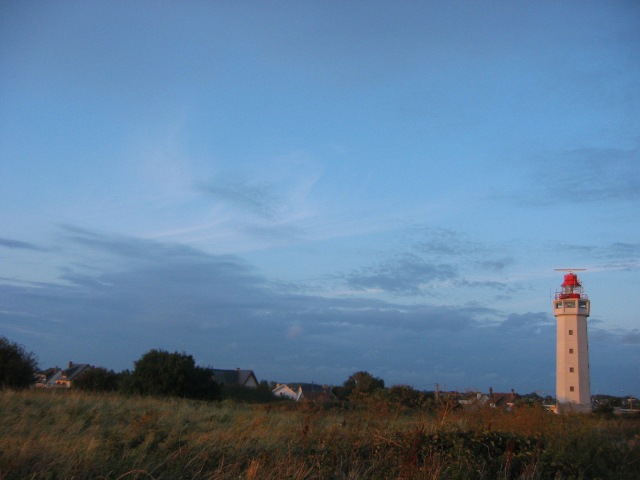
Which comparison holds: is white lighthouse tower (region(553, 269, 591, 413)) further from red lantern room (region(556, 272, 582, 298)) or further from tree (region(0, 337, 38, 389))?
tree (region(0, 337, 38, 389))

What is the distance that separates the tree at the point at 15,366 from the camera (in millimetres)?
26750

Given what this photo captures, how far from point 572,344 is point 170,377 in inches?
1167

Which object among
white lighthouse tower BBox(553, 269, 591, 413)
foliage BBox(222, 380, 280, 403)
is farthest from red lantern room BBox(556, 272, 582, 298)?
foliage BBox(222, 380, 280, 403)

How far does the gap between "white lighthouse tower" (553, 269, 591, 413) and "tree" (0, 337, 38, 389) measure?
34.6 metres

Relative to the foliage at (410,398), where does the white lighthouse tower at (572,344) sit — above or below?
above

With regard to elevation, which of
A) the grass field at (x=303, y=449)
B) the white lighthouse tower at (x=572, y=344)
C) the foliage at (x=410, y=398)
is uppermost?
the white lighthouse tower at (x=572, y=344)

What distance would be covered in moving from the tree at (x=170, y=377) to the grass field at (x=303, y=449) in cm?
1766

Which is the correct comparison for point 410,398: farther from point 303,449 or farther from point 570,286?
point 570,286

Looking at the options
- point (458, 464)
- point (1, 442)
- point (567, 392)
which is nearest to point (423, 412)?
point (458, 464)

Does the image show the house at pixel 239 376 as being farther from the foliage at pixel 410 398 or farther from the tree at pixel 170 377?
the foliage at pixel 410 398

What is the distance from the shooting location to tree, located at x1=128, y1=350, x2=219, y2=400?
1172 inches

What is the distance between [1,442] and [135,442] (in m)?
1.71

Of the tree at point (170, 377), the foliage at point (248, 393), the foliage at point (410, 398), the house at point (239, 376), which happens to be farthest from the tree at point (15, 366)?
the house at point (239, 376)

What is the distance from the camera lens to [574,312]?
43.4 metres
